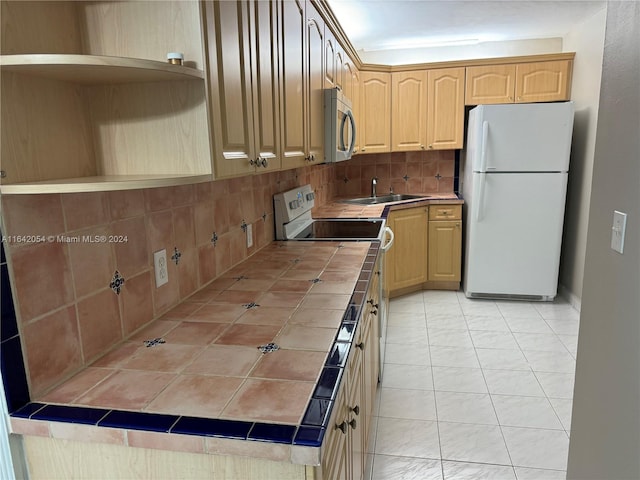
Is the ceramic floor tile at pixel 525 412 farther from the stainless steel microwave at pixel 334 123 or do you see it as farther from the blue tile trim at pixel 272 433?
the blue tile trim at pixel 272 433

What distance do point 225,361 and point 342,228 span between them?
191 cm

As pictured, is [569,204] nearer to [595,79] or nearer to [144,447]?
[595,79]

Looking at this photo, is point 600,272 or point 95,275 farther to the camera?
point 600,272

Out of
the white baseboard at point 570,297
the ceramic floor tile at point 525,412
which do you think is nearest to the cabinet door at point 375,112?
the white baseboard at point 570,297

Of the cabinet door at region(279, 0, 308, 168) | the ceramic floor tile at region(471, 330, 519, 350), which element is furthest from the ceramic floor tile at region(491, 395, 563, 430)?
the cabinet door at region(279, 0, 308, 168)

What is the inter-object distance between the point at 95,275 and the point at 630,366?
1452 millimetres

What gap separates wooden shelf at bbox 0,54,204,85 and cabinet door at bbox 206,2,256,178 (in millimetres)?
108

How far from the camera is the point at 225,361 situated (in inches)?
41.4

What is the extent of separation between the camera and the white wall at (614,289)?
1189 millimetres

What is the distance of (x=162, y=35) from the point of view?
3.35 feet

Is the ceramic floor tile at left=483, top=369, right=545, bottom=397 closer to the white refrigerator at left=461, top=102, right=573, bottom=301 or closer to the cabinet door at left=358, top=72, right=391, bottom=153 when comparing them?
the white refrigerator at left=461, top=102, right=573, bottom=301

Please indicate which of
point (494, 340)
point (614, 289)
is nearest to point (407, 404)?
point (494, 340)

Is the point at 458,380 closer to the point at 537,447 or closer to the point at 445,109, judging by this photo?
the point at 537,447

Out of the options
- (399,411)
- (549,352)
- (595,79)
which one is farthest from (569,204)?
(399,411)
